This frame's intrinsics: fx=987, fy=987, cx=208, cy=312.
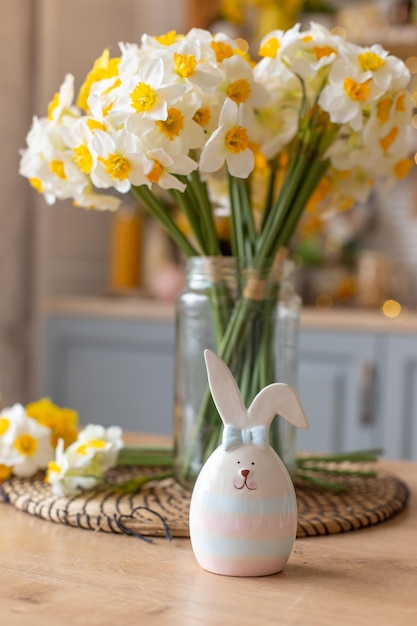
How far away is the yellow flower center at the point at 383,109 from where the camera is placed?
111 cm

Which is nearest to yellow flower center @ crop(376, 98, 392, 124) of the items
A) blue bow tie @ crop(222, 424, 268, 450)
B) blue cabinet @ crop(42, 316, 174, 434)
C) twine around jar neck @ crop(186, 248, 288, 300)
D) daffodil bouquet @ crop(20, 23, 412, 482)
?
daffodil bouquet @ crop(20, 23, 412, 482)

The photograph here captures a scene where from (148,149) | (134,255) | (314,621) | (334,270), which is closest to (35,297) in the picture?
(134,255)

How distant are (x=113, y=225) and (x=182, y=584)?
8.67 feet

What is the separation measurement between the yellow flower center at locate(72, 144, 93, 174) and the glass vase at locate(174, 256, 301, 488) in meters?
0.17

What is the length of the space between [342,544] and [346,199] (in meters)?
0.48

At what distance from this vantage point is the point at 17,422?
116 centimetres

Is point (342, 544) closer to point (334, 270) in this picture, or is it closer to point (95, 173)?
point (95, 173)

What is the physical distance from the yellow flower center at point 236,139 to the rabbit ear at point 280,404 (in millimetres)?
280

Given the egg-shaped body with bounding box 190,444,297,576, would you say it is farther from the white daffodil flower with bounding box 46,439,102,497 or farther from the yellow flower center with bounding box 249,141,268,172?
the yellow flower center with bounding box 249,141,268,172

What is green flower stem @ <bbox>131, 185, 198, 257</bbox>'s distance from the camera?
111cm

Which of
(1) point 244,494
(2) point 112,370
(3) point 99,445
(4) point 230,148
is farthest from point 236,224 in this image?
(2) point 112,370

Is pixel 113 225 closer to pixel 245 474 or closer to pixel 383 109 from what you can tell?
pixel 383 109

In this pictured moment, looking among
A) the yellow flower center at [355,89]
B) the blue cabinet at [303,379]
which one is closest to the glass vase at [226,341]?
the yellow flower center at [355,89]

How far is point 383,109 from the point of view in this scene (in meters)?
1.11
